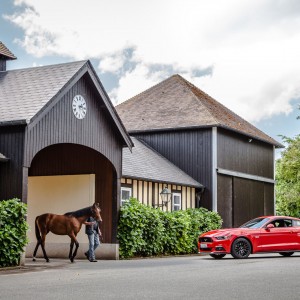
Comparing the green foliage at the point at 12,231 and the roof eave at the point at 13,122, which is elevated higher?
the roof eave at the point at 13,122

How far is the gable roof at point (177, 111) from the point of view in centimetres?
3278

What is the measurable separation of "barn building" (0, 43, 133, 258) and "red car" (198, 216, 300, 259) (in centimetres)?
348

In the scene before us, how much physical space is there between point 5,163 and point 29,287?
7.55 m

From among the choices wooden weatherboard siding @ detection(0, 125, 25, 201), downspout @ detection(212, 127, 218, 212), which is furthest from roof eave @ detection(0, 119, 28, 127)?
downspout @ detection(212, 127, 218, 212)

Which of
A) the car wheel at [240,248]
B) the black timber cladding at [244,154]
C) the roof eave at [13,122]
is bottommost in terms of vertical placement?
the car wheel at [240,248]

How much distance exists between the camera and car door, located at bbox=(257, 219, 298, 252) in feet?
71.1

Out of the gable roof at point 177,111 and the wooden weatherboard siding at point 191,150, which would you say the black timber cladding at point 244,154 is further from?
the wooden weatherboard siding at point 191,150

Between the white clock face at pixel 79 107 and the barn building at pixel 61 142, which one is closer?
the barn building at pixel 61 142

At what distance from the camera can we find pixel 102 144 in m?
22.4

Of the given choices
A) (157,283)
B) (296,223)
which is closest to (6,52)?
(296,223)

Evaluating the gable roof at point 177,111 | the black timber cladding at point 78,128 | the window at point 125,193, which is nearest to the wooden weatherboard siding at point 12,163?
the black timber cladding at point 78,128

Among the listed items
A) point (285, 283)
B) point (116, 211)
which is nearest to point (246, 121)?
point (116, 211)

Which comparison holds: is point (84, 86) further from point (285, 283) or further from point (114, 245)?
point (285, 283)

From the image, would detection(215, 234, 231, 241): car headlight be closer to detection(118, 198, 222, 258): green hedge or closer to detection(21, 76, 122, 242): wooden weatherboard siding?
detection(118, 198, 222, 258): green hedge
